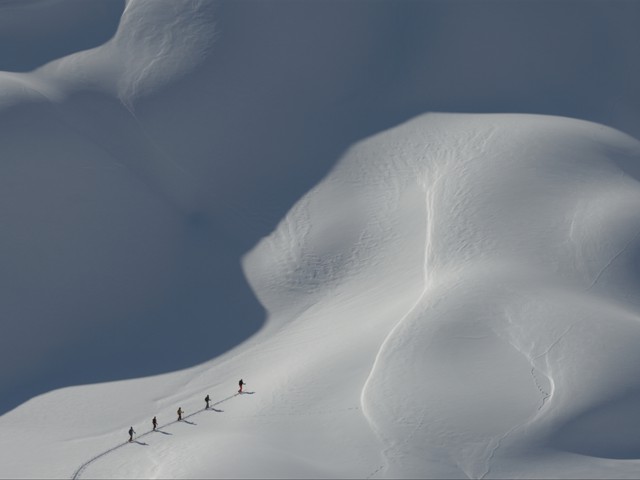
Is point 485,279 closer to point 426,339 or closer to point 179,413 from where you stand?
point 426,339

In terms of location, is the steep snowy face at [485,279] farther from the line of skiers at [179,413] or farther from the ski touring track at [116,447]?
the ski touring track at [116,447]

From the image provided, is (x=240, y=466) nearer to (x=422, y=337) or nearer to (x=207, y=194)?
(x=422, y=337)

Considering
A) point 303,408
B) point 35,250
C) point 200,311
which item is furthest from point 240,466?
point 35,250

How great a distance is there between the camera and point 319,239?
5453cm

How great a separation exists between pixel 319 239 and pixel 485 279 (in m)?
12.2

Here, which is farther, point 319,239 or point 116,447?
point 319,239

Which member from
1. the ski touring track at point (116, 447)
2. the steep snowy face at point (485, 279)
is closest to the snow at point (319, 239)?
the steep snowy face at point (485, 279)

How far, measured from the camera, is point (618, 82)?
64312 millimetres

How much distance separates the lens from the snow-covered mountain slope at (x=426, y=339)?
123ft

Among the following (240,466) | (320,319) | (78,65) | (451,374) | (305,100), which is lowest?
(240,466)

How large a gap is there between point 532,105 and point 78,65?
2792cm

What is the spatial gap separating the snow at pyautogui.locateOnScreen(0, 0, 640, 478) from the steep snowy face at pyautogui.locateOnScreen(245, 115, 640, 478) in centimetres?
12

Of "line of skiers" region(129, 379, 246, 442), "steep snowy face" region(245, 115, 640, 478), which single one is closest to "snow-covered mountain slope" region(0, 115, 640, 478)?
"steep snowy face" region(245, 115, 640, 478)

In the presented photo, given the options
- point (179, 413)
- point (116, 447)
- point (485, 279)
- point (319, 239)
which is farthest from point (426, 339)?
point (319, 239)
